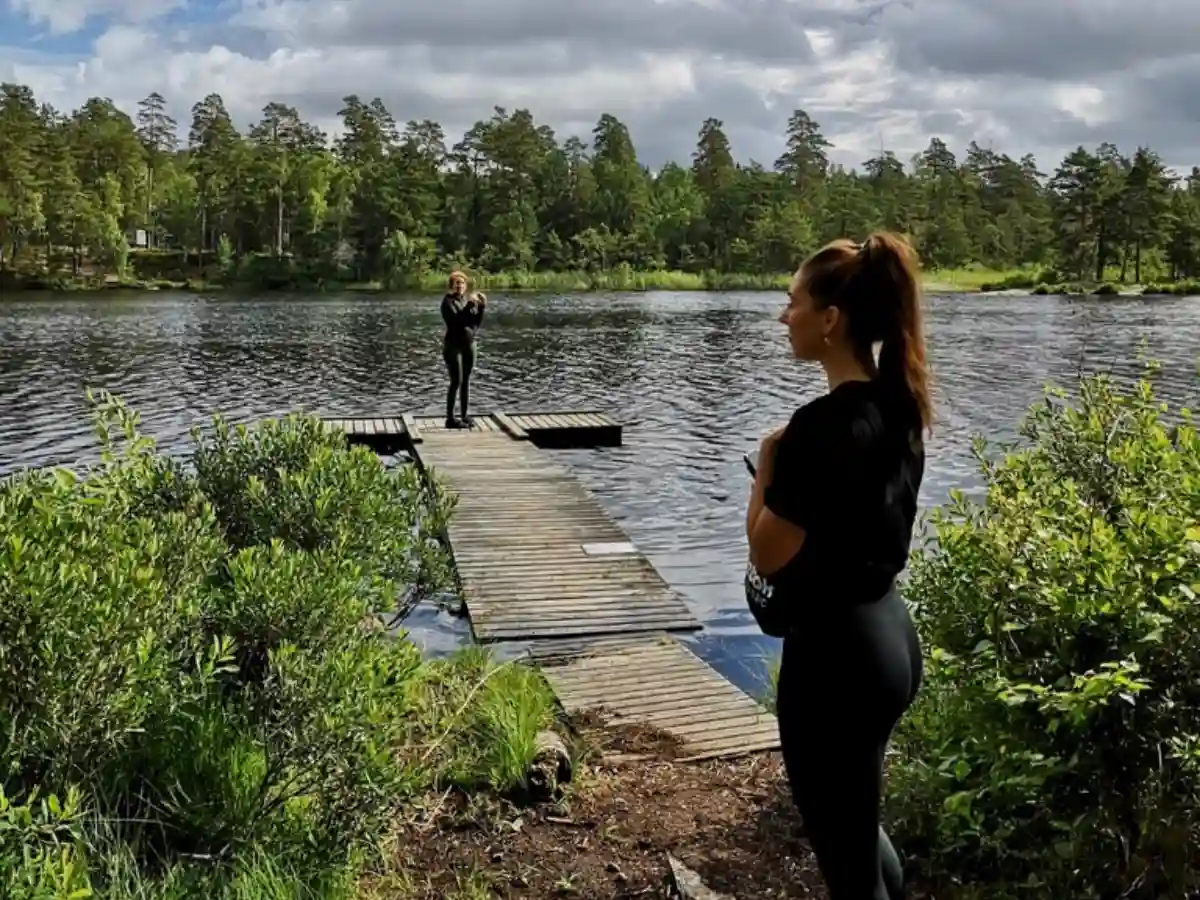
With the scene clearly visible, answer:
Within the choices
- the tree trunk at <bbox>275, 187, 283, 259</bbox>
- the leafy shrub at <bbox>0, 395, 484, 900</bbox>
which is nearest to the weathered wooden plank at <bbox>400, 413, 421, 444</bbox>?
the leafy shrub at <bbox>0, 395, 484, 900</bbox>

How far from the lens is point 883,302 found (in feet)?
7.88

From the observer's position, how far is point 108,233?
226 ft

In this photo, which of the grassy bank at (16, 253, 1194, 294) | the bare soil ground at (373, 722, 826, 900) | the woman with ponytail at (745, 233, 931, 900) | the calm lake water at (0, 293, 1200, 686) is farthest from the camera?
the grassy bank at (16, 253, 1194, 294)

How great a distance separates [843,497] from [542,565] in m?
6.10

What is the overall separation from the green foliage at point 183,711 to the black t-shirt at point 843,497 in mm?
1390

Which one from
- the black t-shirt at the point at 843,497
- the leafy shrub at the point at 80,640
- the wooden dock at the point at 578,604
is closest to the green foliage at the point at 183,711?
the leafy shrub at the point at 80,640

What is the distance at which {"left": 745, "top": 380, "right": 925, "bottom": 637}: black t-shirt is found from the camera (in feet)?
7.38

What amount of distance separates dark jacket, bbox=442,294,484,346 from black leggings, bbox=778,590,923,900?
11.0m

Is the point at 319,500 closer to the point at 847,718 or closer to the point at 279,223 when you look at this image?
the point at 847,718

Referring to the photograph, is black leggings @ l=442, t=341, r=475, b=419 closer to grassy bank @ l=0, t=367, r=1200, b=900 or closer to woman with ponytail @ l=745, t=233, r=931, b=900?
grassy bank @ l=0, t=367, r=1200, b=900

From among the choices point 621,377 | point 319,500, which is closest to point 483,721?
point 319,500

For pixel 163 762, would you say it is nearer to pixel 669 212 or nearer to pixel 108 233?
pixel 108 233

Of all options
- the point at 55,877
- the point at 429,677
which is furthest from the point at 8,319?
the point at 55,877

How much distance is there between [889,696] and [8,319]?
46.0 metres
